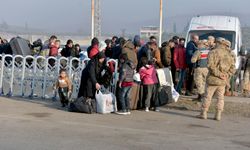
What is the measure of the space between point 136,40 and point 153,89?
2.14 metres

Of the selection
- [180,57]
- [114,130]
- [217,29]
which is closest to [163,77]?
[180,57]

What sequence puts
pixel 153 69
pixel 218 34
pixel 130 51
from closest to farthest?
pixel 153 69 → pixel 130 51 → pixel 218 34

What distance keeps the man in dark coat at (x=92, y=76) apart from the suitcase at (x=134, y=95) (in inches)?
39.4

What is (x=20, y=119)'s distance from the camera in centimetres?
1032

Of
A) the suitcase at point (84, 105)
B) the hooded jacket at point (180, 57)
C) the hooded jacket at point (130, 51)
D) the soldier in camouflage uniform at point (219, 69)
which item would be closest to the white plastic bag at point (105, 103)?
the suitcase at point (84, 105)

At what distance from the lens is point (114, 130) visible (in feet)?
31.1

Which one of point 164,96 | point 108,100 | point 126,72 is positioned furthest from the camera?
point 164,96

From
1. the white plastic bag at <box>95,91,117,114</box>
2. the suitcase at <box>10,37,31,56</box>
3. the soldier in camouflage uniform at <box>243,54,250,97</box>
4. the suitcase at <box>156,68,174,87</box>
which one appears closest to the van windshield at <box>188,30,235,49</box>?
the soldier in camouflage uniform at <box>243,54,250,97</box>

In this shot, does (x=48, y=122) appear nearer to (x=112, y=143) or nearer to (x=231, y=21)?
(x=112, y=143)

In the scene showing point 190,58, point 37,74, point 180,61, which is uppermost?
point 190,58

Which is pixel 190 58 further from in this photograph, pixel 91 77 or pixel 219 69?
pixel 91 77

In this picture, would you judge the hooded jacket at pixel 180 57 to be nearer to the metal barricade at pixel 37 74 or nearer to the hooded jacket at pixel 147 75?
the hooded jacket at pixel 147 75

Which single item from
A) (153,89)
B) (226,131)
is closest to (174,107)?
(153,89)

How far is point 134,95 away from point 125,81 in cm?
73
